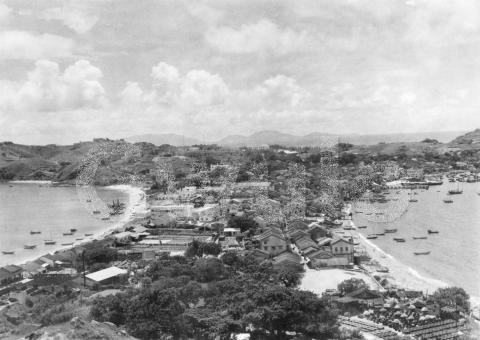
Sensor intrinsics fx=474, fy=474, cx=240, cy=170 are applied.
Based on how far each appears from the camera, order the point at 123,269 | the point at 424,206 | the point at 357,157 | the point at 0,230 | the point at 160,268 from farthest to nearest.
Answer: the point at 357,157
the point at 424,206
the point at 0,230
the point at 123,269
the point at 160,268

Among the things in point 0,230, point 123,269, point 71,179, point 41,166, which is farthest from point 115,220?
point 41,166

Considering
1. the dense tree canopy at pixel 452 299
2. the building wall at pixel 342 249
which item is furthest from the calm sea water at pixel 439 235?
the building wall at pixel 342 249

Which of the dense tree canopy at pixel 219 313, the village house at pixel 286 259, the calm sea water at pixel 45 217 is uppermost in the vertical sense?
the dense tree canopy at pixel 219 313

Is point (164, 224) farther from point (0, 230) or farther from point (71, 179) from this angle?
point (71, 179)

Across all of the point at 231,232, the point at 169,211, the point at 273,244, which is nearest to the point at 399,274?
the point at 273,244

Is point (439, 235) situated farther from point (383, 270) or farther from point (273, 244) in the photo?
point (273, 244)

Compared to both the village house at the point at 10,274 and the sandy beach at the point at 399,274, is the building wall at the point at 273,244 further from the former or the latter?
the village house at the point at 10,274

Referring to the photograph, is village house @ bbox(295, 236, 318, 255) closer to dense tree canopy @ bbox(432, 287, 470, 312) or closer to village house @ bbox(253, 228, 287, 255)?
village house @ bbox(253, 228, 287, 255)

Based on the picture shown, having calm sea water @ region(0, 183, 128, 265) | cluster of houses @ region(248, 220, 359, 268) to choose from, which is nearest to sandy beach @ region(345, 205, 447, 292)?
cluster of houses @ region(248, 220, 359, 268)
